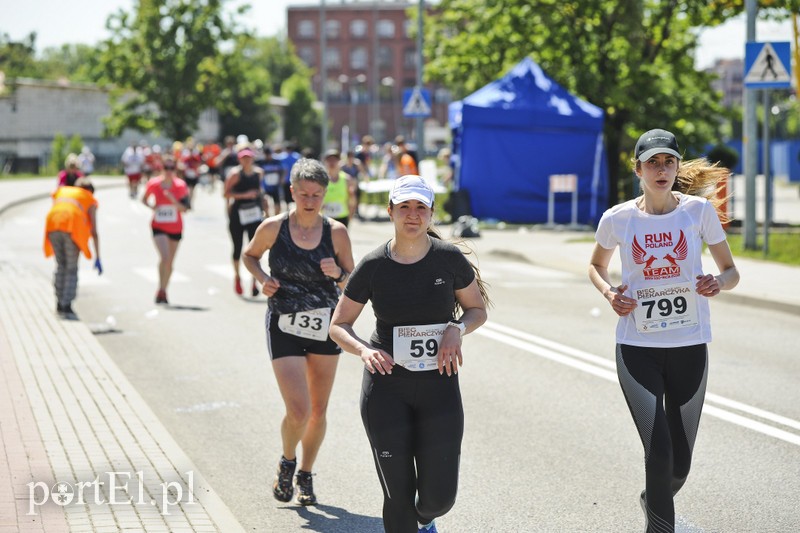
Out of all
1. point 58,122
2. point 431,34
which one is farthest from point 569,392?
point 58,122

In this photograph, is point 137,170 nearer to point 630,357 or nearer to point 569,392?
point 569,392

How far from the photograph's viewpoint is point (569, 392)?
33.1ft

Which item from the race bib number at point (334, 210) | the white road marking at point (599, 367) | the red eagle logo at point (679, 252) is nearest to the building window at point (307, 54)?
the race bib number at point (334, 210)

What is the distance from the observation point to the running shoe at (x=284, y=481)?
275 inches

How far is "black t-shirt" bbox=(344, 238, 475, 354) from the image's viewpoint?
5301 mm

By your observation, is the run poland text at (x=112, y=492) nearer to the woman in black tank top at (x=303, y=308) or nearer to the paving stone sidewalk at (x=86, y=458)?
the paving stone sidewalk at (x=86, y=458)

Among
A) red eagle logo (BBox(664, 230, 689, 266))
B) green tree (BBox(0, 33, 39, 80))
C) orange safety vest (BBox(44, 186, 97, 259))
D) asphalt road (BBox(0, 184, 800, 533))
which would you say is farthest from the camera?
green tree (BBox(0, 33, 39, 80))

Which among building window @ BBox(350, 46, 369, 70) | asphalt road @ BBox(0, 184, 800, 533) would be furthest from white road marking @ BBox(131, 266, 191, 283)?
building window @ BBox(350, 46, 369, 70)

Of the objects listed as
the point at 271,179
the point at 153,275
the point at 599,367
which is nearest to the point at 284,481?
the point at 599,367

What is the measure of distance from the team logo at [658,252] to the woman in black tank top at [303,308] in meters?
1.72

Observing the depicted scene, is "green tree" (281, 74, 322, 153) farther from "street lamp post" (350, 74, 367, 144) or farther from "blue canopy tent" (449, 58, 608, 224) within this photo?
"blue canopy tent" (449, 58, 608, 224)

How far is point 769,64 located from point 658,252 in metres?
12.9

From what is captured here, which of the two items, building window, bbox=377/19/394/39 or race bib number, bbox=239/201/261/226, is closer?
race bib number, bbox=239/201/261/226

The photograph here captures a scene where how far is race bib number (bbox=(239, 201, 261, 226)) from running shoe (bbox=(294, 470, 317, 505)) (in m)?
9.33
